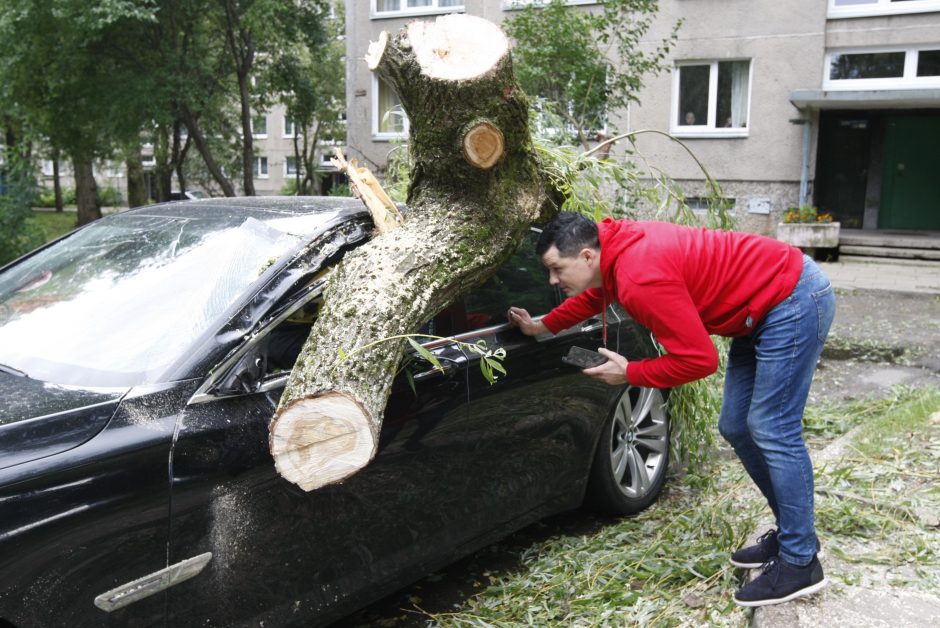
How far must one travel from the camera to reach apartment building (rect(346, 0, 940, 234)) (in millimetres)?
17422

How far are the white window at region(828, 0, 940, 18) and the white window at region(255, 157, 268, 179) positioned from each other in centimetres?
3141

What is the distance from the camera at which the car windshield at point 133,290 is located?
2854 mm

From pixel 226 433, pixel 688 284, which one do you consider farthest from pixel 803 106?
pixel 226 433

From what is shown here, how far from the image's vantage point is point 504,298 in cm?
396

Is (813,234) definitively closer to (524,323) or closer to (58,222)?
(524,323)

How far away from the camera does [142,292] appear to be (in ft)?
10.4

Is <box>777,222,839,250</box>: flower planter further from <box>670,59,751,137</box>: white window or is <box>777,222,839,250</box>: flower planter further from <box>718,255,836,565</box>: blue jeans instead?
<box>718,255,836,565</box>: blue jeans

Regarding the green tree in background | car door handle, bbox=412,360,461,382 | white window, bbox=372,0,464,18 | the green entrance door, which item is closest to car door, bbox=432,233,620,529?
car door handle, bbox=412,360,461,382

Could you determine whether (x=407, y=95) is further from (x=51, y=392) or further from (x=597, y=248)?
(x=51, y=392)

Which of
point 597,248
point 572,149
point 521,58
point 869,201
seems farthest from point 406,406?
point 869,201

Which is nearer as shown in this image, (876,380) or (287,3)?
(876,380)

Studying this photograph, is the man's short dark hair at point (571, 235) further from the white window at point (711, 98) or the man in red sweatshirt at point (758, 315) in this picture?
the white window at point (711, 98)

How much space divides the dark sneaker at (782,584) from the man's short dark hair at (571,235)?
1358mm

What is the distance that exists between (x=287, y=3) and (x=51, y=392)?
55.1 ft
